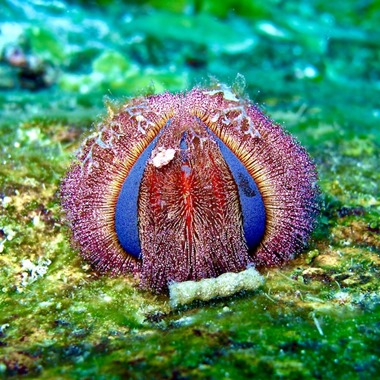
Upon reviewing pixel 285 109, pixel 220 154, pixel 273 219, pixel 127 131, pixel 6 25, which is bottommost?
pixel 273 219

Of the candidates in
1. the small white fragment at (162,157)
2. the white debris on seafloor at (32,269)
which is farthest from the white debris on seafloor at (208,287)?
the white debris on seafloor at (32,269)

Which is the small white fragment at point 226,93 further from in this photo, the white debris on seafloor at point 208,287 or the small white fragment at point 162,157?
the white debris on seafloor at point 208,287

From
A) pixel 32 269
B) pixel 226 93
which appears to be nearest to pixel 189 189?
pixel 226 93

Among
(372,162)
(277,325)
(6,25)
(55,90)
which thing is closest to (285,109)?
(372,162)

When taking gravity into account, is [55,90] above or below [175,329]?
above

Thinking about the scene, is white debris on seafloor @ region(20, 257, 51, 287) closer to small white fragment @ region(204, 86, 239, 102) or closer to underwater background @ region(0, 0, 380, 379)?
underwater background @ region(0, 0, 380, 379)

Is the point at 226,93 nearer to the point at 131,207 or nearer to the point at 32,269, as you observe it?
the point at 131,207

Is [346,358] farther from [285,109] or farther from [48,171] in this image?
[285,109]

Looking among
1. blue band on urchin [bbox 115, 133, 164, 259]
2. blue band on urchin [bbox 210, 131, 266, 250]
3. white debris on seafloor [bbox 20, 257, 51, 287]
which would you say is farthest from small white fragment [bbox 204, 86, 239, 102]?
white debris on seafloor [bbox 20, 257, 51, 287]
